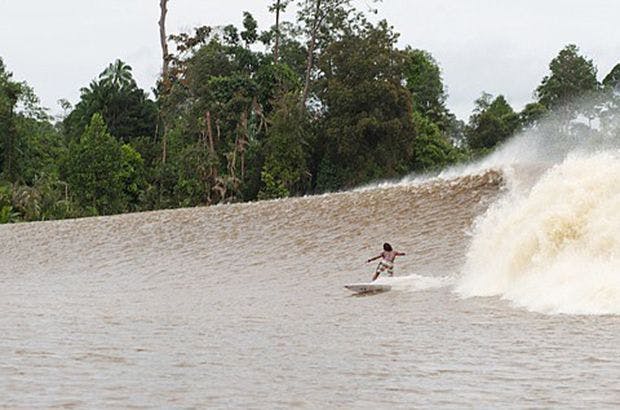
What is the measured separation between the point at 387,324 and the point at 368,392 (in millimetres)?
4548

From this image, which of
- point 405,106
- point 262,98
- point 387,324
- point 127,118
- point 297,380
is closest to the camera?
point 297,380

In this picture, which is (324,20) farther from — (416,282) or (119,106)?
(416,282)

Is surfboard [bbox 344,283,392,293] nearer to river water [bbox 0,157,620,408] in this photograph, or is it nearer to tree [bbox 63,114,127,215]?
river water [bbox 0,157,620,408]

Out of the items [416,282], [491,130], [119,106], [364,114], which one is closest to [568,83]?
[491,130]

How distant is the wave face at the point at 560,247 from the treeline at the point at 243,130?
2673 cm

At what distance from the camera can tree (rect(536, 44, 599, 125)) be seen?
59375mm

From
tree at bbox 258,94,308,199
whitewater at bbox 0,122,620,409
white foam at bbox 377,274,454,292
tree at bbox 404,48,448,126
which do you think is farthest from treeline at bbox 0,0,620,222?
white foam at bbox 377,274,454,292

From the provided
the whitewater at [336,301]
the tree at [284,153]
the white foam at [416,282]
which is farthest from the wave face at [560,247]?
the tree at [284,153]

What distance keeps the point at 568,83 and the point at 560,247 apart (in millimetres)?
48173

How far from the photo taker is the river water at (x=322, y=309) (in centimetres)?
602

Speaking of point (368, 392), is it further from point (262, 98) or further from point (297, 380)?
point (262, 98)

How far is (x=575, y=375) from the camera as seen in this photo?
20.9ft

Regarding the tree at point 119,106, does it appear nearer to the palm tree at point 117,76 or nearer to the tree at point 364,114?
the palm tree at point 117,76

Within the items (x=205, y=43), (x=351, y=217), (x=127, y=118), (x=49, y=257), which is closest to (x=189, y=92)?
(x=205, y=43)
